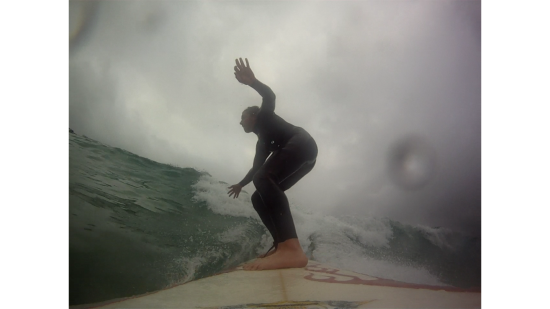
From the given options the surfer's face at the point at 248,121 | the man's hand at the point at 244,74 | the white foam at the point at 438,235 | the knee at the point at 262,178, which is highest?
the man's hand at the point at 244,74

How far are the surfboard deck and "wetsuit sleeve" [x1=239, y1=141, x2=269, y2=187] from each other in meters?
0.61

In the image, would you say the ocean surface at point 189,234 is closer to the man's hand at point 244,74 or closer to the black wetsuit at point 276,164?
the black wetsuit at point 276,164

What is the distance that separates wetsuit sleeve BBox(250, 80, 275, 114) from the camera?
2467 mm

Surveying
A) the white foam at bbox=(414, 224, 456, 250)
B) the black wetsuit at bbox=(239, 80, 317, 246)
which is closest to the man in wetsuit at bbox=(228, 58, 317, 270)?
the black wetsuit at bbox=(239, 80, 317, 246)

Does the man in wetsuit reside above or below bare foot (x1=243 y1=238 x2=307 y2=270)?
above

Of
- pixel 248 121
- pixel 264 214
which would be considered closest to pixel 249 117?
pixel 248 121

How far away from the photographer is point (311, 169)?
2561 millimetres

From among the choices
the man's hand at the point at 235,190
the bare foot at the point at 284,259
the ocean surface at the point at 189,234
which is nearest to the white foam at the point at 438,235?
the ocean surface at the point at 189,234

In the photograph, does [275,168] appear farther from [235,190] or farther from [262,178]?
[235,190]

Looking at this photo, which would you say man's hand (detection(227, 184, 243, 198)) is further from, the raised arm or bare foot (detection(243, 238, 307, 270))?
the raised arm

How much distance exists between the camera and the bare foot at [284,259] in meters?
2.30

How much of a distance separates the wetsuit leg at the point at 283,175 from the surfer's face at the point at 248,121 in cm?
28

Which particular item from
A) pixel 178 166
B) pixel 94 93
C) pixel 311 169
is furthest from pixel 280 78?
pixel 94 93

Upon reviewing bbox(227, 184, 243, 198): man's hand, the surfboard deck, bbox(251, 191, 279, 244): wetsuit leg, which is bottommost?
the surfboard deck
